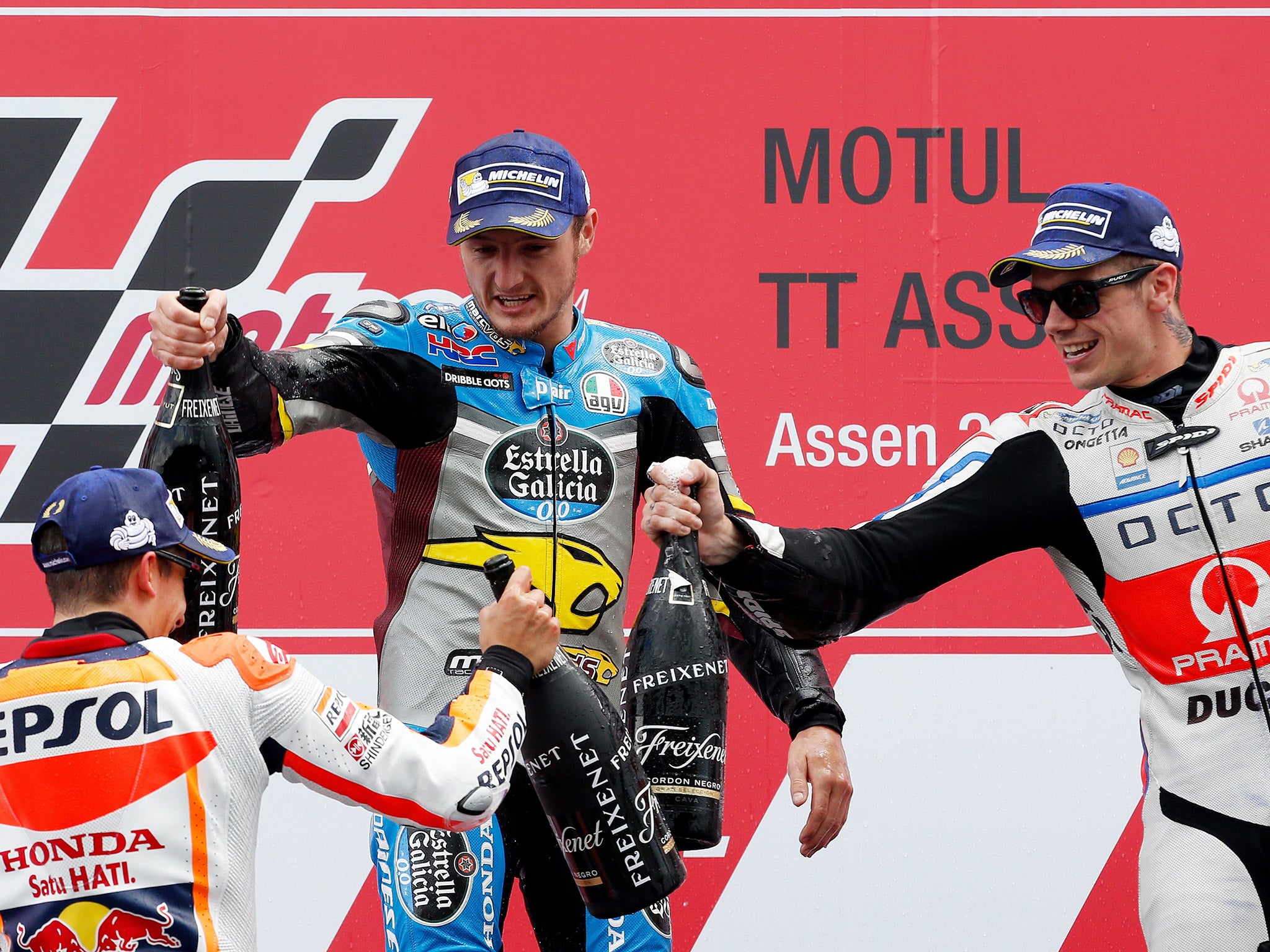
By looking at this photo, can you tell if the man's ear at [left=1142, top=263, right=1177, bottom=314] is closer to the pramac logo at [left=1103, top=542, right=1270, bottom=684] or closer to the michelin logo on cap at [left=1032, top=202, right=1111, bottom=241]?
the michelin logo on cap at [left=1032, top=202, right=1111, bottom=241]

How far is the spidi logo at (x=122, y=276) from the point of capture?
304 cm

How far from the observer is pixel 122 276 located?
10.1 ft

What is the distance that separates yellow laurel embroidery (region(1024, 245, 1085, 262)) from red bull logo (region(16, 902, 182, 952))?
1.50 metres

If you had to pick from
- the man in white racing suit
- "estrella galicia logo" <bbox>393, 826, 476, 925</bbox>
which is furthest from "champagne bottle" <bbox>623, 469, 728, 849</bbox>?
"estrella galicia logo" <bbox>393, 826, 476, 925</bbox>

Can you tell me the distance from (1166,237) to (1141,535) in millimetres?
460

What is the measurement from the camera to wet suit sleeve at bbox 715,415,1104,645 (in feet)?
6.84

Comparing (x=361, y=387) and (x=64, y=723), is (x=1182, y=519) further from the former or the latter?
(x=64, y=723)

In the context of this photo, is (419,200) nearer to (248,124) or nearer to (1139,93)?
(248,124)

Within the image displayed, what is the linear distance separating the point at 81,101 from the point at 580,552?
1.71m

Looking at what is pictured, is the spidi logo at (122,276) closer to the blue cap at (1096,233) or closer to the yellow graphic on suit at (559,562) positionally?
the yellow graphic on suit at (559,562)

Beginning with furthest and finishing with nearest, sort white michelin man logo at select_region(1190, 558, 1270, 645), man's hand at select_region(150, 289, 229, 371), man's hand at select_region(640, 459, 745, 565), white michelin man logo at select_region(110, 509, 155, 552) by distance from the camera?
1. white michelin man logo at select_region(1190, 558, 1270, 645)
2. man's hand at select_region(640, 459, 745, 565)
3. man's hand at select_region(150, 289, 229, 371)
4. white michelin man logo at select_region(110, 509, 155, 552)

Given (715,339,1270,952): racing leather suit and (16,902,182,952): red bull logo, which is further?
(715,339,1270,952): racing leather suit

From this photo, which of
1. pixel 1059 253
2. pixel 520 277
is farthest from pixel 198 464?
pixel 1059 253

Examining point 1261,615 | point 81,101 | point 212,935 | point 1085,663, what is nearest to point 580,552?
point 212,935
